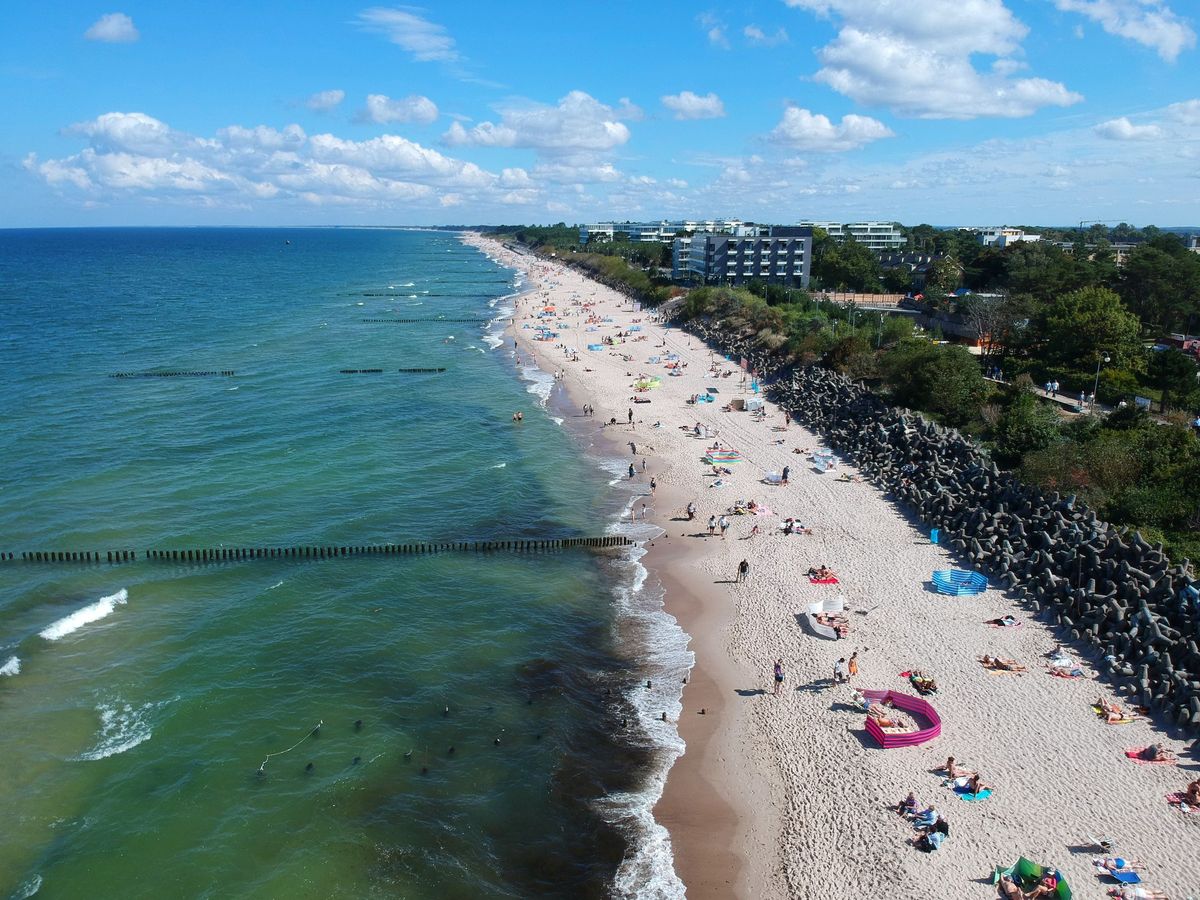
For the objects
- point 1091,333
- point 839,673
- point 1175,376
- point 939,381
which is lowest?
point 839,673

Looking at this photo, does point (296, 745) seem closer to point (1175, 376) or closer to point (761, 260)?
point (1175, 376)

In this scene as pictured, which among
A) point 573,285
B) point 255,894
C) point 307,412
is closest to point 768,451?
point 307,412

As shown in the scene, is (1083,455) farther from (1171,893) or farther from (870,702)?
(1171,893)

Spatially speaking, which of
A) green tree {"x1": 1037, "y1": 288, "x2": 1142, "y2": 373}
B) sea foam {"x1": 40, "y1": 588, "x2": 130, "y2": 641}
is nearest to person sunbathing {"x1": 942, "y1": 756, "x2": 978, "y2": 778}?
sea foam {"x1": 40, "y1": 588, "x2": 130, "y2": 641}

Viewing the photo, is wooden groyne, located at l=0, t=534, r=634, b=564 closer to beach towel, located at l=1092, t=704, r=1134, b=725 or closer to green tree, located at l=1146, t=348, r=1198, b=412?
beach towel, located at l=1092, t=704, r=1134, b=725

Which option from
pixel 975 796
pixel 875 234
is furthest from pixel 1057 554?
pixel 875 234
